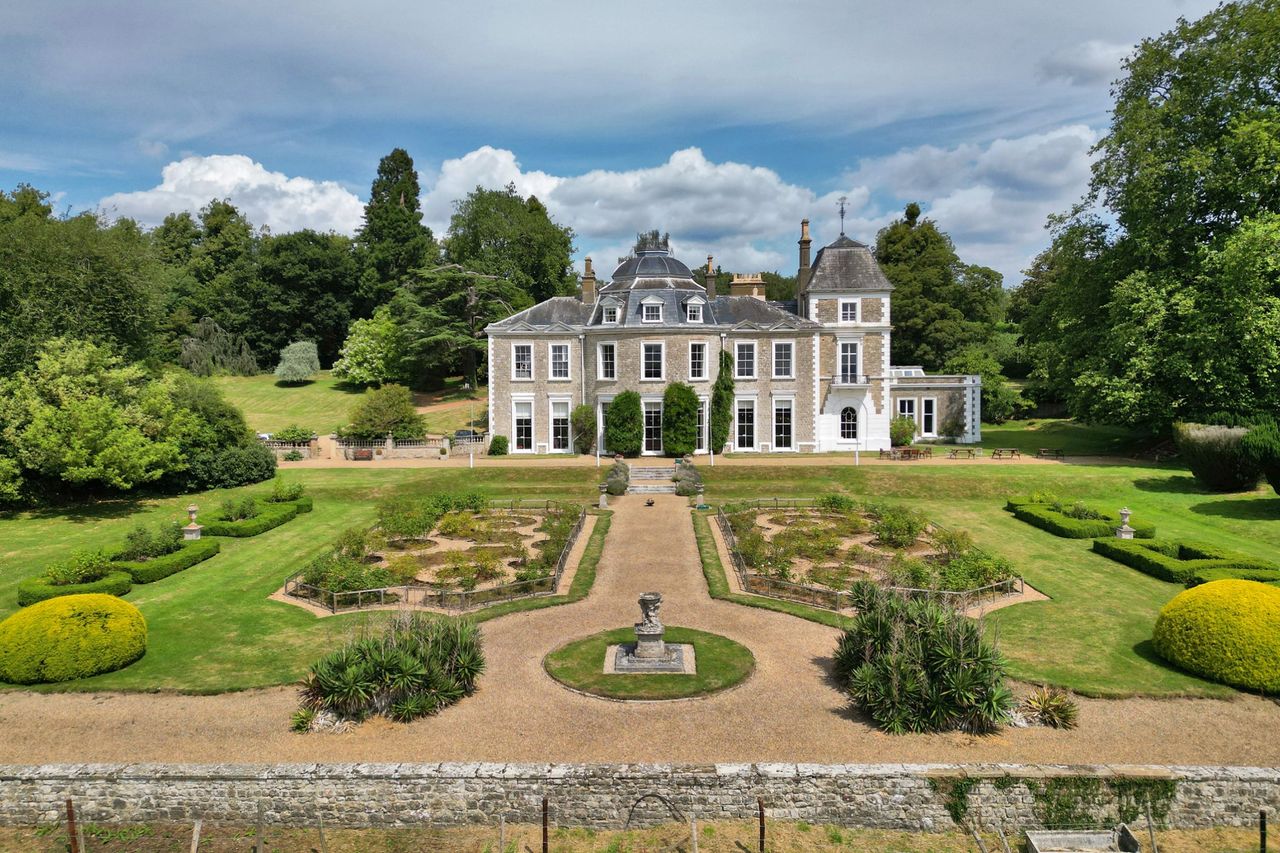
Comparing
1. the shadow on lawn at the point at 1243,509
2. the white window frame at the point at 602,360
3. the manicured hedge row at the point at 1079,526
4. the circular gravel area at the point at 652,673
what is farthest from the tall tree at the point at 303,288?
the shadow on lawn at the point at 1243,509

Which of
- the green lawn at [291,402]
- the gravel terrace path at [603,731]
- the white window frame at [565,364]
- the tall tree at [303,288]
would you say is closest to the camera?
the gravel terrace path at [603,731]

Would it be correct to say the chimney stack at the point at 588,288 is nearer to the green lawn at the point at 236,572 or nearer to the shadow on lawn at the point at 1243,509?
the green lawn at the point at 236,572

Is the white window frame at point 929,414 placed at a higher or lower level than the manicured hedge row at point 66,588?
higher

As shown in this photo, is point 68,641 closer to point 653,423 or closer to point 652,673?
point 652,673

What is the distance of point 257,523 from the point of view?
2473 centimetres

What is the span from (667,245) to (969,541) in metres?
27.7

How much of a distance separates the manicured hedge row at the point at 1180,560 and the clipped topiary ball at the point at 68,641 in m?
A: 24.4

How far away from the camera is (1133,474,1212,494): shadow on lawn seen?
29031 mm

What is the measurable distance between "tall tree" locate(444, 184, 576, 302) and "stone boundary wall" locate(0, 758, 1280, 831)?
181 feet

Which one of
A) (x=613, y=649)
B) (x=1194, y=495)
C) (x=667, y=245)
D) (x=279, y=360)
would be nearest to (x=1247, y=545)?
(x=1194, y=495)

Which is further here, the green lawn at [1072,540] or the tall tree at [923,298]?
the tall tree at [923,298]

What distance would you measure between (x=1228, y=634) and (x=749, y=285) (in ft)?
117

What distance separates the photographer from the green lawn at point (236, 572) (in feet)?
46.1

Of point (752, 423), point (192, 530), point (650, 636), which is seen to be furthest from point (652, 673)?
point (752, 423)
